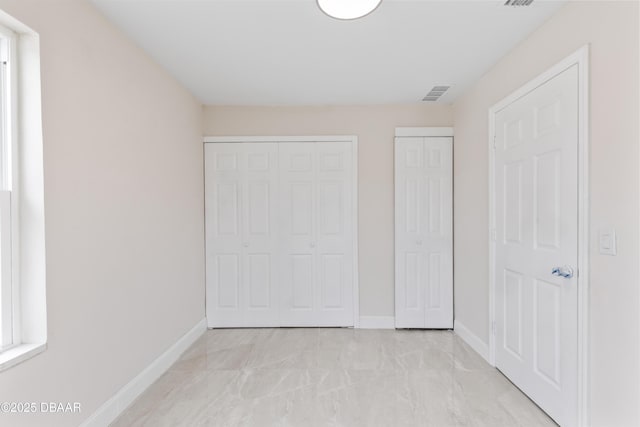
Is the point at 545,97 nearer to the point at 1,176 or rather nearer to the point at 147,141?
the point at 147,141

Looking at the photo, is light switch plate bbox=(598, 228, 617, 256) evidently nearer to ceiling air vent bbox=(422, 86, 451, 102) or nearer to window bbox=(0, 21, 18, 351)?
ceiling air vent bbox=(422, 86, 451, 102)

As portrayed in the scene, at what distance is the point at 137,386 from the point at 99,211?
1309 mm

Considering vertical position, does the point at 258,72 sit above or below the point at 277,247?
above

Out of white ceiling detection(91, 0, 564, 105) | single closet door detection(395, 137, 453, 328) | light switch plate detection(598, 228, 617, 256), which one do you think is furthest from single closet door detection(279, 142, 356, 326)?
light switch plate detection(598, 228, 617, 256)

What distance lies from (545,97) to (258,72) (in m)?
2.17

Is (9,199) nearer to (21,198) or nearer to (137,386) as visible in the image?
(21,198)

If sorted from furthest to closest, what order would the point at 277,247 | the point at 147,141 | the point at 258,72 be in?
the point at 277,247 < the point at 258,72 < the point at 147,141

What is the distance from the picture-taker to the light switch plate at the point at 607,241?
1612mm

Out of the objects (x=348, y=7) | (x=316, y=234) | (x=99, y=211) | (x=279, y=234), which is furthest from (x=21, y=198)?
(x=316, y=234)

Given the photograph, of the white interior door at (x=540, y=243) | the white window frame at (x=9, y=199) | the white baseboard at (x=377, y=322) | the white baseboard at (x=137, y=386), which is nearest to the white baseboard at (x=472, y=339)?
the white interior door at (x=540, y=243)

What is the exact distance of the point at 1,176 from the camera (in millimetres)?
1518

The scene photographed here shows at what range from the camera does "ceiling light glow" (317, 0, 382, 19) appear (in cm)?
179

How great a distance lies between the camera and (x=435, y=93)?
3359 mm

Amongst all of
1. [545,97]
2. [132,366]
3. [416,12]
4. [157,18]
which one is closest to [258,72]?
[157,18]
